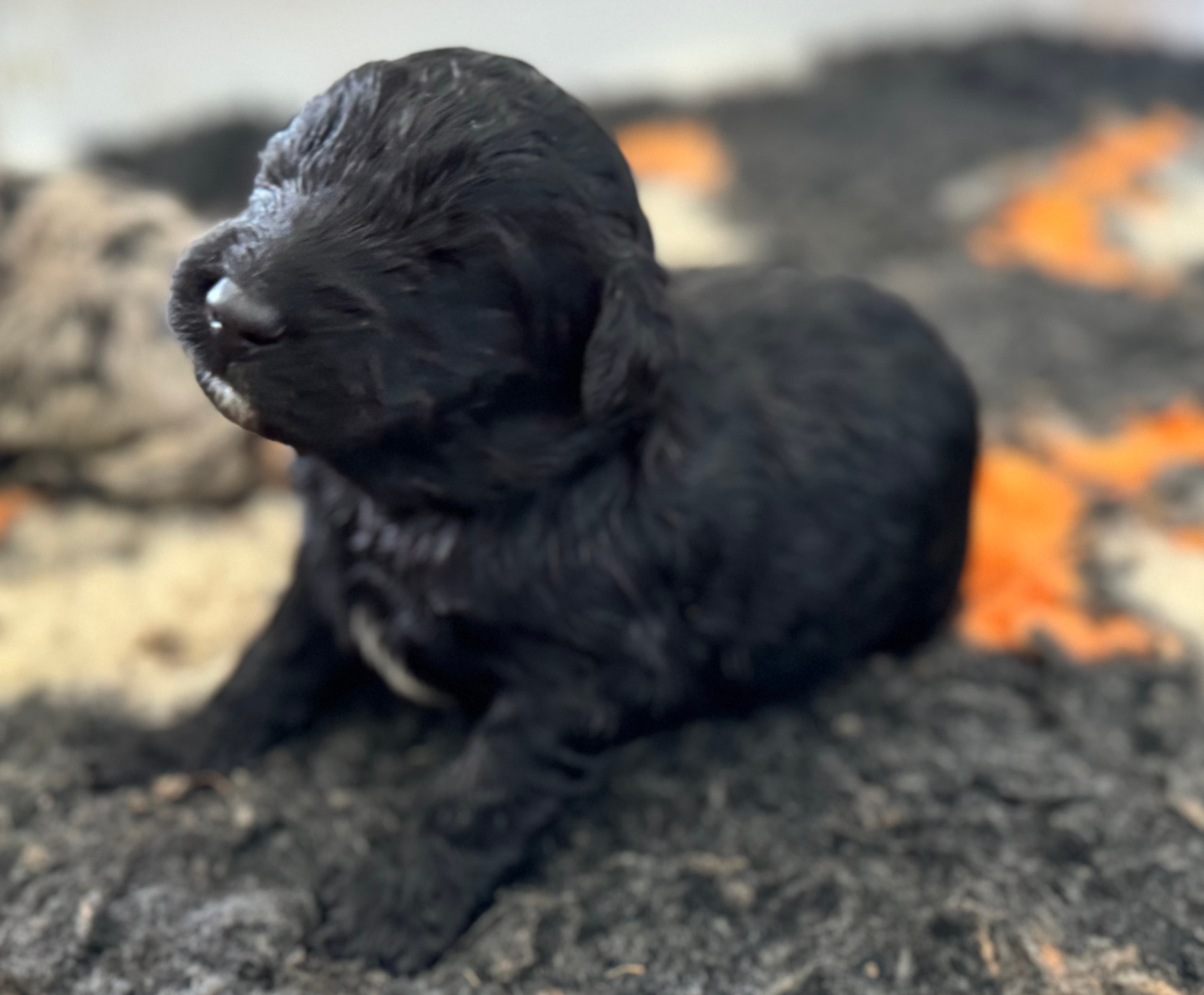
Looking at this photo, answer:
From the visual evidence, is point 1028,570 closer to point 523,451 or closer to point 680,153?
point 523,451

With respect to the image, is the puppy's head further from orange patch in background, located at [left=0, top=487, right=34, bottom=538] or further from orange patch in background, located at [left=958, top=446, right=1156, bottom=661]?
orange patch in background, located at [left=0, top=487, right=34, bottom=538]

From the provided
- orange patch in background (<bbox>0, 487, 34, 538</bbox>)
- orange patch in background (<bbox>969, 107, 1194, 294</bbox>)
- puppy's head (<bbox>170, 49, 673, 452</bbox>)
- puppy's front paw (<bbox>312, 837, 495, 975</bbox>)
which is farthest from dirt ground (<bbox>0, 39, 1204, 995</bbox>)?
orange patch in background (<bbox>969, 107, 1194, 294</bbox>)

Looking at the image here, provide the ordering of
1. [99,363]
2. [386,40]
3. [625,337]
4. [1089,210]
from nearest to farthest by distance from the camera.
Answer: [625,337] → [99,363] → [1089,210] → [386,40]

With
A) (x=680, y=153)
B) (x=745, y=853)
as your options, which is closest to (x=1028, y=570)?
(x=745, y=853)

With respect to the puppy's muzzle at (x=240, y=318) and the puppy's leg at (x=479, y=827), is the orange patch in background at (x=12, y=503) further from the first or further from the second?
the puppy's muzzle at (x=240, y=318)

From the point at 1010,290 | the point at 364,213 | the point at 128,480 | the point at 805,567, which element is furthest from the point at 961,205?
the point at 364,213

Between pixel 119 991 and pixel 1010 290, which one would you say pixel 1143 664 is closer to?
pixel 1010 290
